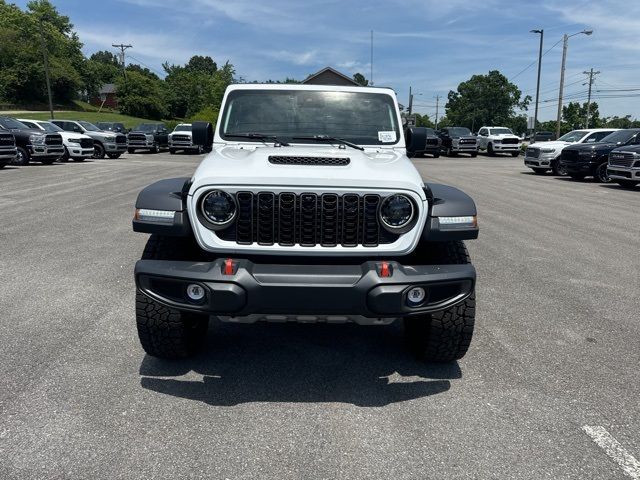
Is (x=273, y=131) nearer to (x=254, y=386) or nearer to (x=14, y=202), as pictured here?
(x=254, y=386)

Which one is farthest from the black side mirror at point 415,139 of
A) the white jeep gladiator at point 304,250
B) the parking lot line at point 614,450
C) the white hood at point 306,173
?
the parking lot line at point 614,450

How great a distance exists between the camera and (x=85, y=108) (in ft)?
279

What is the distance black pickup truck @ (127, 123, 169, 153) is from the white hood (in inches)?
1203

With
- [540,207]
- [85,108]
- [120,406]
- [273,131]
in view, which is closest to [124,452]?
[120,406]

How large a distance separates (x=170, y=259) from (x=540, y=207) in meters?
10.0

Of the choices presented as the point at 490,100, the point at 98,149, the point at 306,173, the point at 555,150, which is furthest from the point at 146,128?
the point at 490,100

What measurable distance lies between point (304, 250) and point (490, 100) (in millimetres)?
119865

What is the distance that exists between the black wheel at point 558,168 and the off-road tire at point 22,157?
19.1 metres

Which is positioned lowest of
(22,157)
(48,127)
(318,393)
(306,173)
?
(318,393)

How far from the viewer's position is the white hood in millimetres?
3115

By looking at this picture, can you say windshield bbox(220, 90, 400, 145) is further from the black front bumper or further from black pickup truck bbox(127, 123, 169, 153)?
black pickup truck bbox(127, 123, 169, 153)

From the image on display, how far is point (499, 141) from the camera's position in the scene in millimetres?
34938

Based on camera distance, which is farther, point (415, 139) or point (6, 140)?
point (6, 140)

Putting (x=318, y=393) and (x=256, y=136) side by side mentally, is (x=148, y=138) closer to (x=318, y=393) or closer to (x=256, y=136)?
(x=256, y=136)
